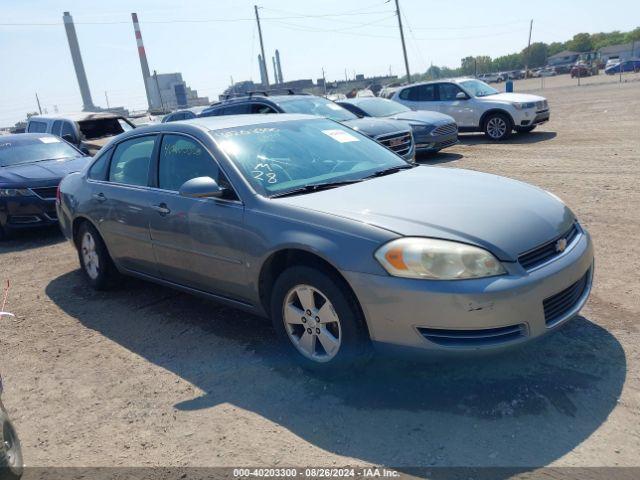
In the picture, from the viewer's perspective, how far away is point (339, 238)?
329cm

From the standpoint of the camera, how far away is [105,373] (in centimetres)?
404

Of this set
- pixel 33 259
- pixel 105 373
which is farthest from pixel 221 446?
pixel 33 259

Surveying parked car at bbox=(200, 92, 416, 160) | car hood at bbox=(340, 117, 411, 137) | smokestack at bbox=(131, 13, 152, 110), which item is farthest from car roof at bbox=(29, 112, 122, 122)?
smokestack at bbox=(131, 13, 152, 110)

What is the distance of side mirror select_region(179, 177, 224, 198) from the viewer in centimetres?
388

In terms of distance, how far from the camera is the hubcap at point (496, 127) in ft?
47.2

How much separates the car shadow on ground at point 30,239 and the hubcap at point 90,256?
2.74 m

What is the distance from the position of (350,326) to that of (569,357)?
1.40 m

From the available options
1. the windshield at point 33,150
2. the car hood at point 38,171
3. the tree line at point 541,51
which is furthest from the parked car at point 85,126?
the tree line at point 541,51

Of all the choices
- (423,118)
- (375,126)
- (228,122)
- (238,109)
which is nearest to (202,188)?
(228,122)

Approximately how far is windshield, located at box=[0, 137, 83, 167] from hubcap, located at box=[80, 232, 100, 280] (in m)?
4.23

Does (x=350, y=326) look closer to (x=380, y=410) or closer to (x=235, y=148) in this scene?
(x=380, y=410)

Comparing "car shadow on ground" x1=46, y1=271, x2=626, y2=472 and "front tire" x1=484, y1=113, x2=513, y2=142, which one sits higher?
"front tire" x1=484, y1=113, x2=513, y2=142

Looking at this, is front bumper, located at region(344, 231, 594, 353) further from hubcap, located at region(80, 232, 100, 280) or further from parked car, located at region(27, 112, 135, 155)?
parked car, located at region(27, 112, 135, 155)

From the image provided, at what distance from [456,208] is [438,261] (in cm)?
51
